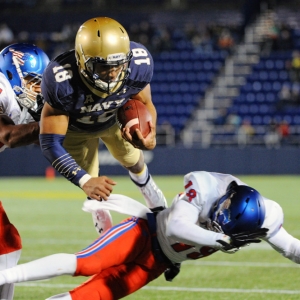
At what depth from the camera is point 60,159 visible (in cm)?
425

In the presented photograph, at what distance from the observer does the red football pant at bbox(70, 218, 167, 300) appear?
3.88 m

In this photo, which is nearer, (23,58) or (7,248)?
(7,248)

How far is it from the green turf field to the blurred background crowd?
19.3 ft

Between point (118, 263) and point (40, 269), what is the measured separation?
45 centimetres

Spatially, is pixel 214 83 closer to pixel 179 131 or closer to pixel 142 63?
pixel 179 131

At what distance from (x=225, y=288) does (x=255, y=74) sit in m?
16.1

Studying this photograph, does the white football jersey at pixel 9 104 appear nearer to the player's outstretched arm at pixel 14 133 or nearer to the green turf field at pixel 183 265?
the player's outstretched arm at pixel 14 133

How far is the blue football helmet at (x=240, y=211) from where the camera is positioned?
373 cm

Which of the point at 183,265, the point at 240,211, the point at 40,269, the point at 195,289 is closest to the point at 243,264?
the point at 183,265

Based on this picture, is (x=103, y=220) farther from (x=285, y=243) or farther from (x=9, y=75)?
(x=285, y=243)

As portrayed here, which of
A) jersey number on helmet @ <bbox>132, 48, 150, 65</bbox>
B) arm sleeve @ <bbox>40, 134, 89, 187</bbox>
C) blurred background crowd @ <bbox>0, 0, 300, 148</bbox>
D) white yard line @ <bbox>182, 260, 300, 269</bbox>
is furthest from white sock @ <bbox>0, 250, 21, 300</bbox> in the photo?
blurred background crowd @ <bbox>0, 0, 300, 148</bbox>

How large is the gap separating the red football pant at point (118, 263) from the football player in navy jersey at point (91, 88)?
0.26 m

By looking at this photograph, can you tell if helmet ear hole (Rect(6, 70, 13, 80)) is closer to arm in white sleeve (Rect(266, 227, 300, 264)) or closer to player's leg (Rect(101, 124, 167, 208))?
player's leg (Rect(101, 124, 167, 208))

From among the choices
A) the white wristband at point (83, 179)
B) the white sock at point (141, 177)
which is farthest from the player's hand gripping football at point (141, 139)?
the white sock at point (141, 177)
